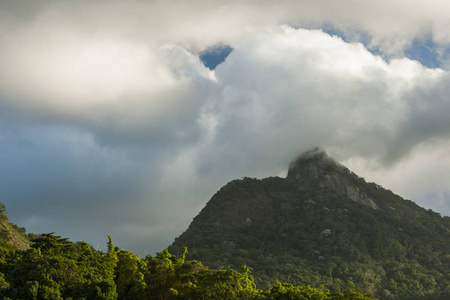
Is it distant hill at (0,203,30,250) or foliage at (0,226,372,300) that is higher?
distant hill at (0,203,30,250)

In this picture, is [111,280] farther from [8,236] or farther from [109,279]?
[8,236]

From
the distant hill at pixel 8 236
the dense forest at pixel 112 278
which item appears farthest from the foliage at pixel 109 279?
the distant hill at pixel 8 236

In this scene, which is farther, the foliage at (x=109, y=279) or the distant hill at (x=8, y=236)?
the distant hill at (x=8, y=236)

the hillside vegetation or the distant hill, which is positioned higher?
the distant hill

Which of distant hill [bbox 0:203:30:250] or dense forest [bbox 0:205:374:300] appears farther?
distant hill [bbox 0:203:30:250]

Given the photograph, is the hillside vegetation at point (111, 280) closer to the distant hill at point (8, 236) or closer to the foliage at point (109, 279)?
the foliage at point (109, 279)

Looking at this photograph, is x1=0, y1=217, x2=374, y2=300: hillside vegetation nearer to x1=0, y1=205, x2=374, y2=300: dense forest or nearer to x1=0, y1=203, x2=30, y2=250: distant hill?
x1=0, y1=205, x2=374, y2=300: dense forest

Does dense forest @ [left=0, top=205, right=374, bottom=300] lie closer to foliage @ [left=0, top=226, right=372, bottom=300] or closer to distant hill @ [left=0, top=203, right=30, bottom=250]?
foliage @ [left=0, top=226, right=372, bottom=300]

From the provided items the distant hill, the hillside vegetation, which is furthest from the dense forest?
the distant hill

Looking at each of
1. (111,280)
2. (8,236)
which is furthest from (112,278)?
(8,236)

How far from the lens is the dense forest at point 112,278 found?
69.8 metres

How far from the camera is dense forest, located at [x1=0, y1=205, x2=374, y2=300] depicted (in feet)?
229

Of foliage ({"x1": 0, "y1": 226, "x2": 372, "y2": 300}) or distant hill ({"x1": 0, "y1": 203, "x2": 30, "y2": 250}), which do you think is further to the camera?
distant hill ({"x1": 0, "y1": 203, "x2": 30, "y2": 250})

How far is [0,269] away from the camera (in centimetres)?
7781
